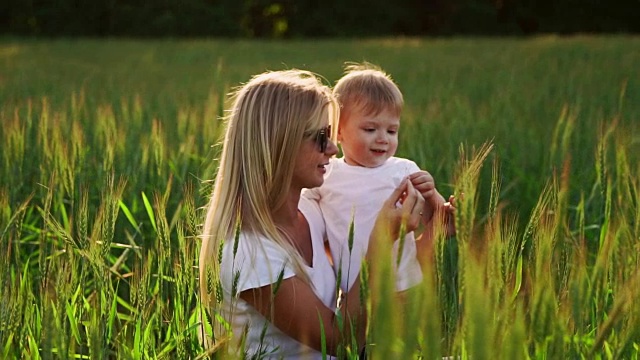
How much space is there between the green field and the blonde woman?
111mm

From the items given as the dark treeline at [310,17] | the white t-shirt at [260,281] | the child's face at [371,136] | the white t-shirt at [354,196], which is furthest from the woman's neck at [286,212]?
the dark treeline at [310,17]

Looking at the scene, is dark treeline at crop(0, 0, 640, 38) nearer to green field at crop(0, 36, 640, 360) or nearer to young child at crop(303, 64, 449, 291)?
green field at crop(0, 36, 640, 360)

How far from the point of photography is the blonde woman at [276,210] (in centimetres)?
201

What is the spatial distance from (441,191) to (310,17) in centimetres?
2858

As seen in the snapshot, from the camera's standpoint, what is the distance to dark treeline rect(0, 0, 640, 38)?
29.9m

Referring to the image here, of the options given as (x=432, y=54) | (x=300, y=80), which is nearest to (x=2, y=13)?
(x=432, y=54)

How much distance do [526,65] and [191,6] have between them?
2080 centimetres

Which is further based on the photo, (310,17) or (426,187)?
(310,17)

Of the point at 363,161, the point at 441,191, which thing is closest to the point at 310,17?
the point at 441,191

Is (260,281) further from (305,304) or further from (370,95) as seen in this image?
(370,95)

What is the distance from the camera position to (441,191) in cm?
372

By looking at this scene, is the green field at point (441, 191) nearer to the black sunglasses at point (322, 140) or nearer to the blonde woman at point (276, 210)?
the blonde woman at point (276, 210)

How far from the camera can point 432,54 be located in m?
14.5

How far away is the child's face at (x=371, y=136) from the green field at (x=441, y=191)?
0.24 m
